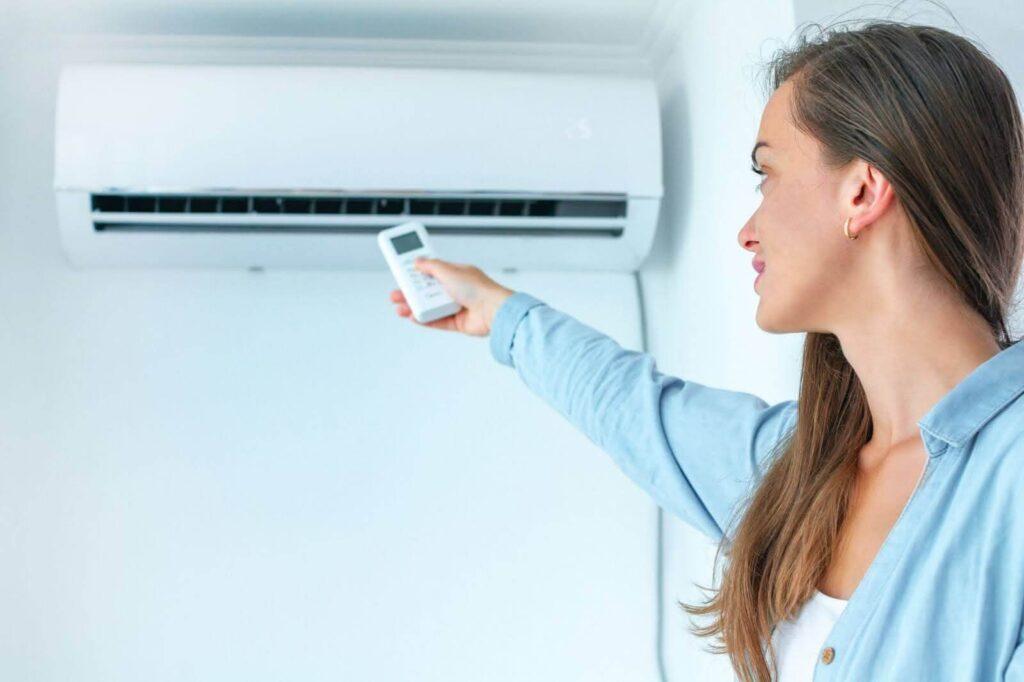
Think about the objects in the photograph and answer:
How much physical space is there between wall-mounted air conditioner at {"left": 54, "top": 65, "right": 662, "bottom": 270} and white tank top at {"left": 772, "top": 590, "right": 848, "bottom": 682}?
3.45ft

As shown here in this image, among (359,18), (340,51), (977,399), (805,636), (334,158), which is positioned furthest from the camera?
(340,51)

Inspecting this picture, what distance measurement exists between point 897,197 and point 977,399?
18 cm

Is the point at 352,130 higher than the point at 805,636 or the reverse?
higher

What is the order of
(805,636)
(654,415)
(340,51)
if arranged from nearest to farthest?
(805,636) < (654,415) < (340,51)

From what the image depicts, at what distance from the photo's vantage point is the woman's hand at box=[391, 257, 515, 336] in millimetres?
1402

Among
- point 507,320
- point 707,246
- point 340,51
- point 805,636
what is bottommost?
A: point 805,636

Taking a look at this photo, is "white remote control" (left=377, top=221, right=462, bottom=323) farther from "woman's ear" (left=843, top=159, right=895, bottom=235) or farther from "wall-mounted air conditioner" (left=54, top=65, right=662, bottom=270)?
"woman's ear" (left=843, top=159, right=895, bottom=235)

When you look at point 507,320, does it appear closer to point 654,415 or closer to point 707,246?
point 654,415

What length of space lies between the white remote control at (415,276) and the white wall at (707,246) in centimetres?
47

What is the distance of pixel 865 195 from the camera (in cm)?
100

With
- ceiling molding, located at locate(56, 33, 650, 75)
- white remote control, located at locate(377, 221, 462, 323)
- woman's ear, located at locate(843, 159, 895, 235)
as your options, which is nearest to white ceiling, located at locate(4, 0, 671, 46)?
ceiling molding, located at locate(56, 33, 650, 75)

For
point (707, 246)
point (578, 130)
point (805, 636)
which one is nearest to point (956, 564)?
point (805, 636)

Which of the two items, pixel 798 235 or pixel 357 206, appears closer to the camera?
pixel 798 235

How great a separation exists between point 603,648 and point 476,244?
30.7 inches
